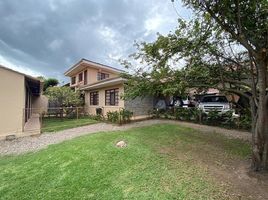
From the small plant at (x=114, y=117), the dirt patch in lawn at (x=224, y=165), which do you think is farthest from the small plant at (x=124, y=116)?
the dirt patch in lawn at (x=224, y=165)

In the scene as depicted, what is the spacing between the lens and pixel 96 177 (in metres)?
4.51

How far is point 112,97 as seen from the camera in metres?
15.2

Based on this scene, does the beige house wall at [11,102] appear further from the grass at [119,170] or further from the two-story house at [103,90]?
the two-story house at [103,90]

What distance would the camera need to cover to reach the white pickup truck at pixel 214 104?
11292 millimetres

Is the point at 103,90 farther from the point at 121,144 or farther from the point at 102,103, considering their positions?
the point at 121,144

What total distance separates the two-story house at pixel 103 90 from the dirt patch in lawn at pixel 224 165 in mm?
6046

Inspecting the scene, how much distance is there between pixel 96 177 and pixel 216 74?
514 cm

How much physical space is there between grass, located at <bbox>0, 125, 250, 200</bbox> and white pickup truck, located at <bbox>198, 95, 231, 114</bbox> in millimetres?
4280

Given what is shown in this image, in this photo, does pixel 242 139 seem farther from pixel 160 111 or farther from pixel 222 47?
pixel 160 111

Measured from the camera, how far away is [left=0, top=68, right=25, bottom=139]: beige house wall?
8797mm

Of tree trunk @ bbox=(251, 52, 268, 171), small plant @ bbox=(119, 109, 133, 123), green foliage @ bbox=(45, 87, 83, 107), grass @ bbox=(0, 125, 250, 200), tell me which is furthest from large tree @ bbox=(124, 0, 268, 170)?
green foliage @ bbox=(45, 87, 83, 107)

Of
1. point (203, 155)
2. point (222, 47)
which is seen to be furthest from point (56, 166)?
point (222, 47)

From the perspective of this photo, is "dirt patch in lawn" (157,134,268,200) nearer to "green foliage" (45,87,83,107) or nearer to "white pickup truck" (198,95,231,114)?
"white pickup truck" (198,95,231,114)

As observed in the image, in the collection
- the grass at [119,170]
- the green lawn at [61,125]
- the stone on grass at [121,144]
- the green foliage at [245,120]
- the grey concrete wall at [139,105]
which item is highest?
the grey concrete wall at [139,105]
